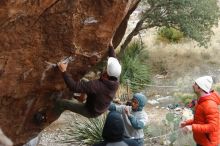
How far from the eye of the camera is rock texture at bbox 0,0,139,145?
6.66 metres

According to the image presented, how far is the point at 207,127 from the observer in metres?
6.61

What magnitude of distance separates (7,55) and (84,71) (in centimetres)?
170

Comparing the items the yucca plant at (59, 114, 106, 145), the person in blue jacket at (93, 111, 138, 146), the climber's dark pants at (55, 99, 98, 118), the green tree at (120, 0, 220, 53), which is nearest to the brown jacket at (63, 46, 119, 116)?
the climber's dark pants at (55, 99, 98, 118)

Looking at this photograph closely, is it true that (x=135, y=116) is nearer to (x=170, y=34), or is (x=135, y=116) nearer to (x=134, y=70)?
(x=134, y=70)

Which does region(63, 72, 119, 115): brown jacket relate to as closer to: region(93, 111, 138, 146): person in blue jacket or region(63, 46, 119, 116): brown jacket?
region(63, 46, 119, 116): brown jacket

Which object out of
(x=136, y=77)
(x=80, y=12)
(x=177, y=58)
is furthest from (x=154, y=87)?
(x=80, y=12)

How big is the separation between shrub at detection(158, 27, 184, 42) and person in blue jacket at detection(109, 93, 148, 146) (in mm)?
16072

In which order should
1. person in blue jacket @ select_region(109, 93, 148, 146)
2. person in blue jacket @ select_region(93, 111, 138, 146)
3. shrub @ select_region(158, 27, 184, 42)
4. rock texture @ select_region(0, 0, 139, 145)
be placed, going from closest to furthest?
1. person in blue jacket @ select_region(93, 111, 138, 146)
2. rock texture @ select_region(0, 0, 139, 145)
3. person in blue jacket @ select_region(109, 93, 148, 146)
4. shrub @ select_region(158, 27, 184, 42)

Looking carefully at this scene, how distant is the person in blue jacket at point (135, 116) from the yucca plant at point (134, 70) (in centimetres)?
987

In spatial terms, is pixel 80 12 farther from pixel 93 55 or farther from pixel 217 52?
pixel 217 52

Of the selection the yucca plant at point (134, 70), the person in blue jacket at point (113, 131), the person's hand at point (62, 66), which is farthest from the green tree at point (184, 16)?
the person in blue jacket at point (113, 131)

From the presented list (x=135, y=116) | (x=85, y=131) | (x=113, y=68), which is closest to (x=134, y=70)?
(x=85, y=131)

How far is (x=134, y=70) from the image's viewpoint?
61.0 feet

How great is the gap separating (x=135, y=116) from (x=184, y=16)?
12755 millimetres
